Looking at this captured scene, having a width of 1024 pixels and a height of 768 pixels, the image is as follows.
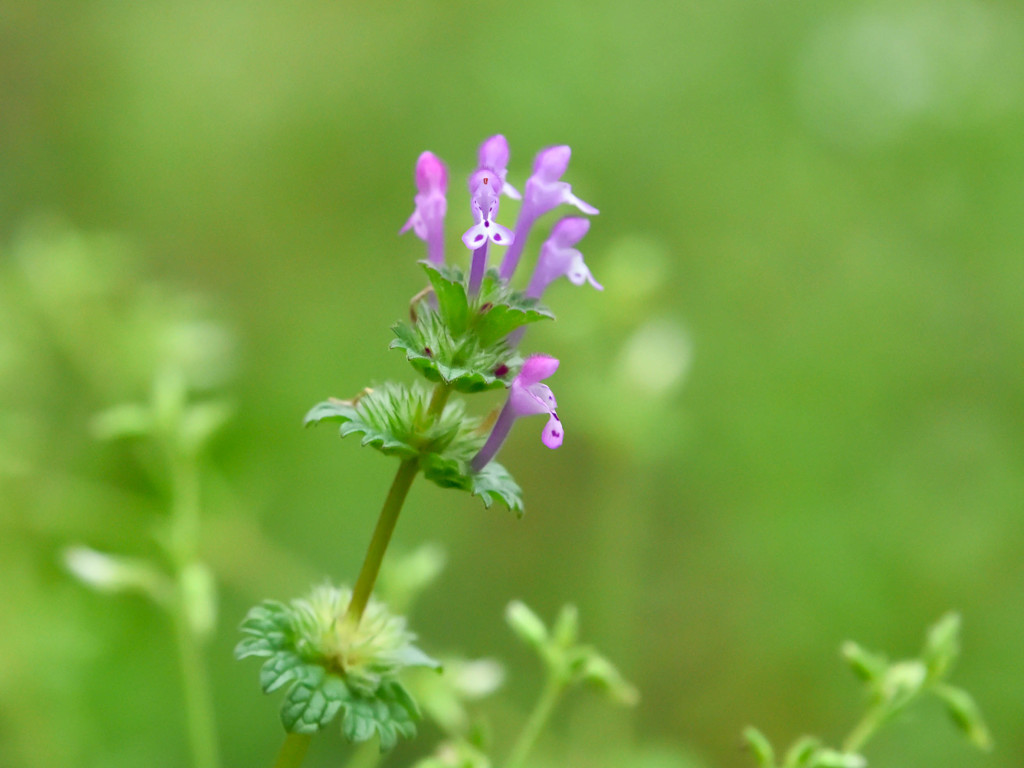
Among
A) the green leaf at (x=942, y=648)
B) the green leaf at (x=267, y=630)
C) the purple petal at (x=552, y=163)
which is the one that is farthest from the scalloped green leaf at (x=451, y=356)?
the green leaf at (x=942, y=648)

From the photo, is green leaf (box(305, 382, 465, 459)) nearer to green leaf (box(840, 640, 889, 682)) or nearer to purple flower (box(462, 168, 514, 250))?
purple flower (box(462, 168, 514, 250))

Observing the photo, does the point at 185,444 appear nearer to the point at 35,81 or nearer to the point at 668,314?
the point at 668,314

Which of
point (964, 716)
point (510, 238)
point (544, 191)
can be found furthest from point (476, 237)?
point (964, 716)

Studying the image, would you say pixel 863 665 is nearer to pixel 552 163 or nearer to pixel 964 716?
pixel 964 716

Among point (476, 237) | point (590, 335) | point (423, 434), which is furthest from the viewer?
point (590, 335)

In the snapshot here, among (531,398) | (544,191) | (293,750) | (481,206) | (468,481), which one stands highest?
(544,191)

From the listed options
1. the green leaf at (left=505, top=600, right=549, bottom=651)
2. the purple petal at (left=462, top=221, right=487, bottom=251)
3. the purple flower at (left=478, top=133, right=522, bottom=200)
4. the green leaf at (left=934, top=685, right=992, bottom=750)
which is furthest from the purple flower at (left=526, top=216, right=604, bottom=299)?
the green leaf at (left=934, top=685, right=992, bottom=750)
